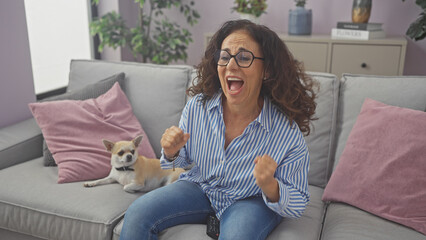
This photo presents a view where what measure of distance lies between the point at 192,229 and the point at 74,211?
1.52 feet

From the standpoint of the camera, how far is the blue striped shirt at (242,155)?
127 centimetres

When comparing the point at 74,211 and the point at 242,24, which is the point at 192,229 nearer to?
the point at 74,211

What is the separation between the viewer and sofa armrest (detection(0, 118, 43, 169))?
1.81 metres

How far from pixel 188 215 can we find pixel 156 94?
2.63 feet

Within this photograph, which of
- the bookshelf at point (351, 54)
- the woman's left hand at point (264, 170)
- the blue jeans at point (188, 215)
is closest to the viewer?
the woman's left hand at point (264, 170)

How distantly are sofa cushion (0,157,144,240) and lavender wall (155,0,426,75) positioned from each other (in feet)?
7.16

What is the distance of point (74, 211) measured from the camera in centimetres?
148

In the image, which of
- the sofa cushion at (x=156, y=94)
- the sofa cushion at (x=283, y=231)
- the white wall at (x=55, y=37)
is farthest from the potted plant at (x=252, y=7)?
the sofa cushion at (x=283, y=231)

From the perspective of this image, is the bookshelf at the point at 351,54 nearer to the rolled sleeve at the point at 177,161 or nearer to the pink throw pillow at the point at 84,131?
the pink throw pillow at the point at 84,131

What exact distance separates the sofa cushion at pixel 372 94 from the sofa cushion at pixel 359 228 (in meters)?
0.29

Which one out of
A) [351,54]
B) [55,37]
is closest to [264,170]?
[351,54]

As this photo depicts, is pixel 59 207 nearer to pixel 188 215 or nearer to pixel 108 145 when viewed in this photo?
pixel 108 145

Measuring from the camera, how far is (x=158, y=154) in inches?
78.0

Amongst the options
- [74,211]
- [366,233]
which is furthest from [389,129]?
[74,211]
